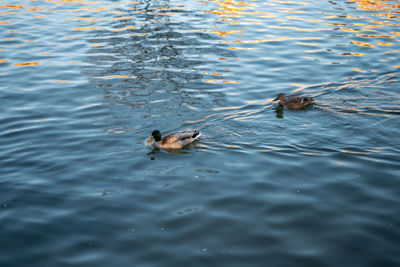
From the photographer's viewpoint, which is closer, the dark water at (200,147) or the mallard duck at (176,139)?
the dark water at (200,147)

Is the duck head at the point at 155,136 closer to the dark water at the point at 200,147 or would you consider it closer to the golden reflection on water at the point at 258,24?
the dark water at the point at 200,147

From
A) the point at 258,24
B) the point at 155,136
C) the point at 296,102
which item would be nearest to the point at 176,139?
the point at 155,136

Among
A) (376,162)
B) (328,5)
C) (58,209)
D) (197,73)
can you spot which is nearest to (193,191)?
(58,209)

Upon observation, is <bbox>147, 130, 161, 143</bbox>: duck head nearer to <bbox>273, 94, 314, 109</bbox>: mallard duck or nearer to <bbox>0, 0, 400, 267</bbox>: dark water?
<bbox>0, 0, 400, 267</bbox>: dark water

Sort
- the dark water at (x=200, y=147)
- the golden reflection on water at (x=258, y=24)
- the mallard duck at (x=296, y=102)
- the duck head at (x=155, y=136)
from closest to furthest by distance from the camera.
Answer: the dark water at (x=200, y=147) < the duck head at (x=155, y=136) < the mallard duck at (x=296, y=102) < the golden reflection on water at (x=258, y=24)

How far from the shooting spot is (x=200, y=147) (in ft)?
33.5

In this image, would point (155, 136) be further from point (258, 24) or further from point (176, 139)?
point (258, 24)

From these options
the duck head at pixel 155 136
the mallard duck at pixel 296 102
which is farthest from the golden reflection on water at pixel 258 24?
the duck head at pixel 155 136

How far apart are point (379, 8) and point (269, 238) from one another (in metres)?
17.6

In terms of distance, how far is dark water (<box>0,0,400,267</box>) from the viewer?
7.27 metres

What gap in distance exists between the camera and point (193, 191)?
8625mm

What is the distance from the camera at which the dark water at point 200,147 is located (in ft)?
23.9

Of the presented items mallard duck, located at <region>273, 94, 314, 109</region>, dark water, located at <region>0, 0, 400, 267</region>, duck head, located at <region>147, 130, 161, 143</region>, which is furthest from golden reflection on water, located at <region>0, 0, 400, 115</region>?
duck head, located at <region>147, 130, 161, 143</region>

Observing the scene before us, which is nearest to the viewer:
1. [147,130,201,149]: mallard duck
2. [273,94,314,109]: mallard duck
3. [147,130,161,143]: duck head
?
[147,130,201,149]: mallard duck
